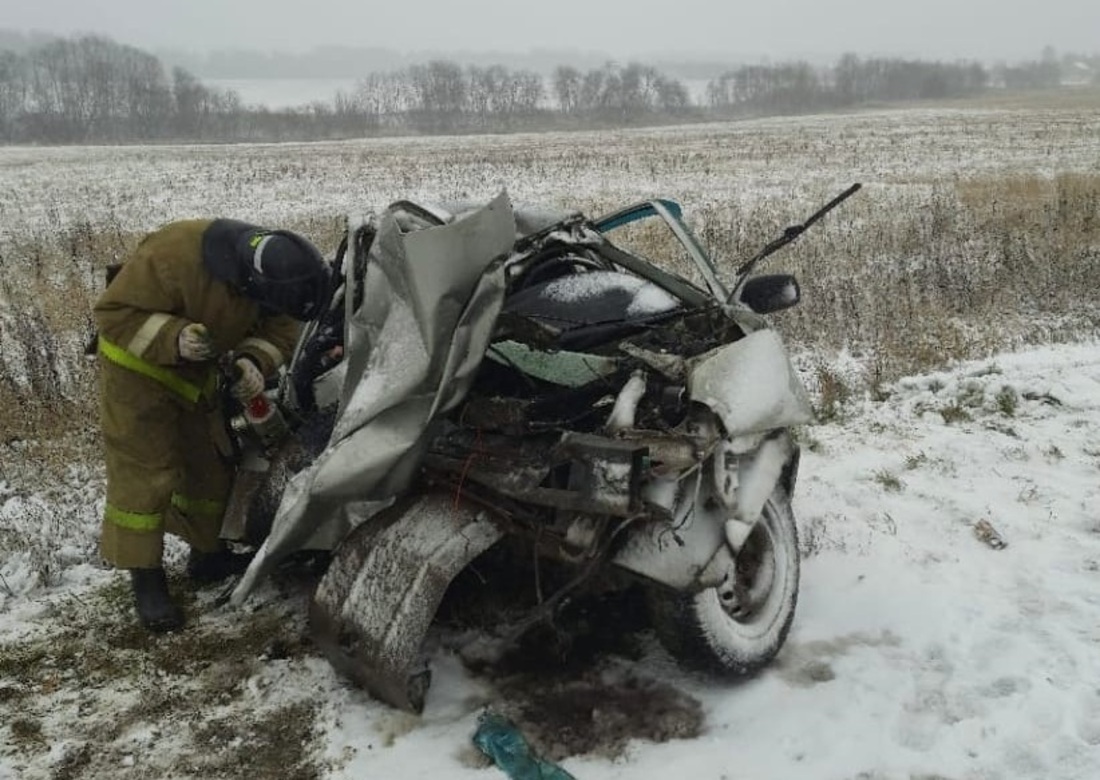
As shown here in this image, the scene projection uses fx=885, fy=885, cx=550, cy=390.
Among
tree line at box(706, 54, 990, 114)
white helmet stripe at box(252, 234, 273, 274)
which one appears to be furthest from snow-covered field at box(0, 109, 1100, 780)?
tree line at box(706, 54, 990, 114)

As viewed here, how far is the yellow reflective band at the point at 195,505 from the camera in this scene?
3.91 metres

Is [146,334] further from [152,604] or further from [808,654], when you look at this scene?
[808,654]

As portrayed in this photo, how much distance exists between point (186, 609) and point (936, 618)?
3.05m

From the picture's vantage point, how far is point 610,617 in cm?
340

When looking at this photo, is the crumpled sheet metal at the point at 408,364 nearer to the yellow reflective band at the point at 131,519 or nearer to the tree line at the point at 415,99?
the yellow reflective band at the point at 131,519

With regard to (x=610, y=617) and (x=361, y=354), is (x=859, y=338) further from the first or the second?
(x=361, y=354)

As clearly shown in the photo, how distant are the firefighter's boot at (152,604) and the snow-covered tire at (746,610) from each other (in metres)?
2.00

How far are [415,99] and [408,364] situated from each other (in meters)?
103

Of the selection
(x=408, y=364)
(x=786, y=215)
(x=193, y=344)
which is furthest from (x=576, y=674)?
(x=786, y=215)

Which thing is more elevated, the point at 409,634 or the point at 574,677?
the point at 409,634

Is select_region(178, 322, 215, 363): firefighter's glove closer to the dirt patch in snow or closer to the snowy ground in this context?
the snowy ground

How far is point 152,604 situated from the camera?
3592 millimetres

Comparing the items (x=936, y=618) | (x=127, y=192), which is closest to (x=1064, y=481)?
(x=936, y=618)

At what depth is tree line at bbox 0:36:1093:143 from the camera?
246 feet
